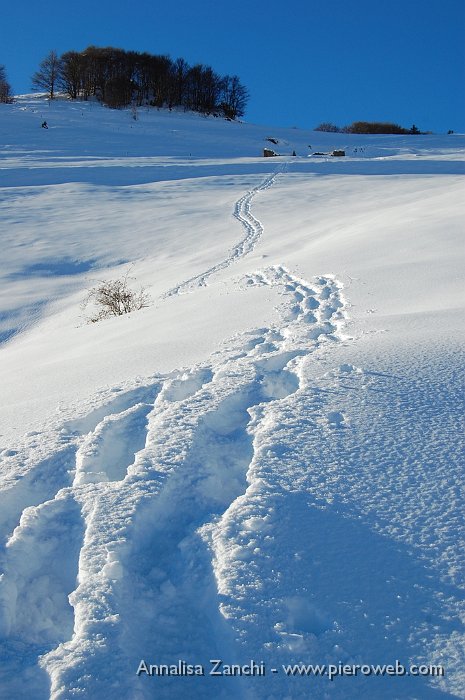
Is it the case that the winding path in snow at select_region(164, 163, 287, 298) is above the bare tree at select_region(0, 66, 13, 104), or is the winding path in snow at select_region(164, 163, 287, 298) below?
below

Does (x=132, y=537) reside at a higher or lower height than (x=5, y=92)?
lower

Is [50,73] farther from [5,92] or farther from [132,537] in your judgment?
[132,537]

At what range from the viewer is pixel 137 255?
1302 centimetres

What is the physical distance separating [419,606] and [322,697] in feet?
1.41

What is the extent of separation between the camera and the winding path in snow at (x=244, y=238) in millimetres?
9312

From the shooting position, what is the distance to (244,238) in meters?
13.2

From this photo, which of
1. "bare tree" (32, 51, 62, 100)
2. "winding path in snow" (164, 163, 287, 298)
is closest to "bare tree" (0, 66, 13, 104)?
"bare tree" (32, 51, 62, 100)

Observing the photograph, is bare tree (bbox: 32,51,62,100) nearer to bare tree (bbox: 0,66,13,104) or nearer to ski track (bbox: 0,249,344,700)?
bare tree (bbox: 0,66,13,104)

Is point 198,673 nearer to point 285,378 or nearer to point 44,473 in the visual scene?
point 44,473

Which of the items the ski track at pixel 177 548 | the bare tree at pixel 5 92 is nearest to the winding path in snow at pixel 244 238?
the ski track at pixel 177 548

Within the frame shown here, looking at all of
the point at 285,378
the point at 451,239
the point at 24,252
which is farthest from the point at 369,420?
the point at 24,252

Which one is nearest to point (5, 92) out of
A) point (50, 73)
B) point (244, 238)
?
point (50, 73)

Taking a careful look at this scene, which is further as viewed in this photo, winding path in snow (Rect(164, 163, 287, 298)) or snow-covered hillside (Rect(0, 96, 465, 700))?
winding path in snow (Rect(164, 163, 287, 298))

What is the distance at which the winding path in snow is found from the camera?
9.31m
